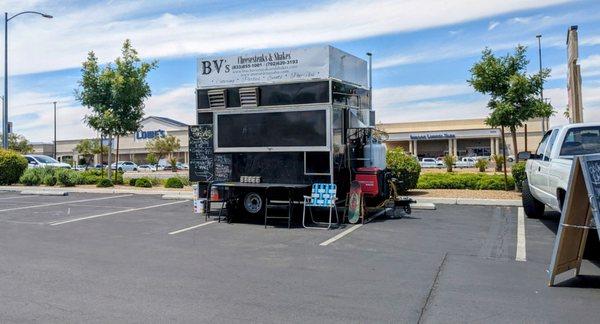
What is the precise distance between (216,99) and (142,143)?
69359 millimetres

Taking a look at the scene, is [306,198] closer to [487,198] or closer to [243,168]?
[243,168]

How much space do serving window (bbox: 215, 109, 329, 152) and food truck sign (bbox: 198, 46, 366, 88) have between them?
0.78 metres

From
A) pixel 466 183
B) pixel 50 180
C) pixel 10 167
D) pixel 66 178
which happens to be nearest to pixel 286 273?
pixel 466 183

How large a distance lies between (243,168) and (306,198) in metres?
1.95

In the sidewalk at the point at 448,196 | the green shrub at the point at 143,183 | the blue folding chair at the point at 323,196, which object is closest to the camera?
the blue folding chair at the point at 323,196

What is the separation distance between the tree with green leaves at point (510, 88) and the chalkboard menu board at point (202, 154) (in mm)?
8856

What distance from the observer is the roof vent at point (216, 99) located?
12.5 m

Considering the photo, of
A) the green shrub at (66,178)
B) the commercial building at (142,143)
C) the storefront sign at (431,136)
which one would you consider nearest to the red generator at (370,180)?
the green shrub at (66,178)

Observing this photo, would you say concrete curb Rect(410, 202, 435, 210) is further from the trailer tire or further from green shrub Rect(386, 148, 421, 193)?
the trailer tire

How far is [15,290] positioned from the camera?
616 cm

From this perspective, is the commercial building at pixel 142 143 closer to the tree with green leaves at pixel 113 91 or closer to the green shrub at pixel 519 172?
the tree with green leaves at pixel 113 91

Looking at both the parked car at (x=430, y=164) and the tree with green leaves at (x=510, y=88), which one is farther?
the parked car at (x=430, y=164)

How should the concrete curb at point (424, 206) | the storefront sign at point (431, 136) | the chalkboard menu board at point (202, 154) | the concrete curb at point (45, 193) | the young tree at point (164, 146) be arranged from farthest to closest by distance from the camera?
1. the storefront sign at point (431, 136)
2. the young tree at point (164, 146)
3. the concrete curb at point (45, 193)
4. the concrete curb at point (424, 206)
5. the chalkboard menu board at point (202, 154)

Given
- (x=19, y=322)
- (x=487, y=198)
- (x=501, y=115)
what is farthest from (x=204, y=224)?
(x=501, y=115)
